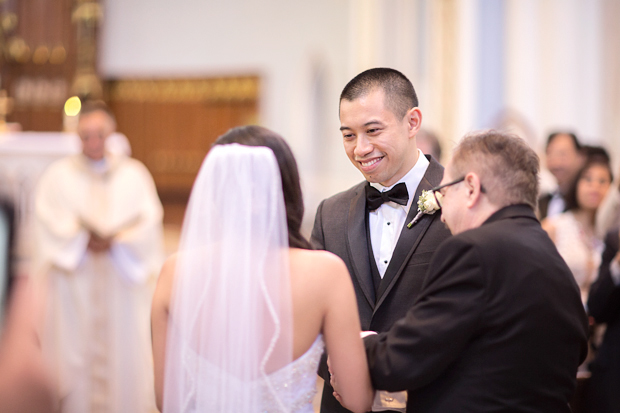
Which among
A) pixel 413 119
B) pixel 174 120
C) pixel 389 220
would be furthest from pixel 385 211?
pixel 174 120

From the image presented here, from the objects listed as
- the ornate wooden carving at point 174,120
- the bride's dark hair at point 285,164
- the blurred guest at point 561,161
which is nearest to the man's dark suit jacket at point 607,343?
the blurred guest at point 561,161

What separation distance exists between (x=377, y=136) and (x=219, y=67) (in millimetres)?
8963

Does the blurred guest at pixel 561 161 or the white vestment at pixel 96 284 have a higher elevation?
the blurred guest at pixel 561 161

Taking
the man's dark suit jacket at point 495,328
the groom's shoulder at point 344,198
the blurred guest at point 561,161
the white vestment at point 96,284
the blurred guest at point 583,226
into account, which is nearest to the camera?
the man's dark suit jacket at point 495,328

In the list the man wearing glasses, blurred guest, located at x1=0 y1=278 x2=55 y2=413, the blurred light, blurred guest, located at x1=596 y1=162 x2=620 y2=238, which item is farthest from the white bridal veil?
the blurred light

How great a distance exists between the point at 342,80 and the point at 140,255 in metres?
5.92

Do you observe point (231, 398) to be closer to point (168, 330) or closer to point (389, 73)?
point (168, 330)

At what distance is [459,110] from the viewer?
7000 millimetres

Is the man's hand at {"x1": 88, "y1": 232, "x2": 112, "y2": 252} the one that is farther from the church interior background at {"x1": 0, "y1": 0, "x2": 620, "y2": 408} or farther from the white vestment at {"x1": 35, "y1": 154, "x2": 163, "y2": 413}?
the church interior background at {"x1": 0, "y1": 0, "x2": 620, "y2": 408}

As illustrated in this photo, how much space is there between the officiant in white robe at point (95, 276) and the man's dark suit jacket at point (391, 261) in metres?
2.85

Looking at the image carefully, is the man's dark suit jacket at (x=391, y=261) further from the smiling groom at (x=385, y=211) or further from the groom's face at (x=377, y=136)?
the groom's face at (x=377, y=136)

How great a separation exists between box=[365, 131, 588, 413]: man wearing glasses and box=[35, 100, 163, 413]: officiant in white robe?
11.1ft

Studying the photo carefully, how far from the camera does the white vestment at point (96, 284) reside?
4609mm

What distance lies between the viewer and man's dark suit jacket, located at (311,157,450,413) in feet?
6.97
